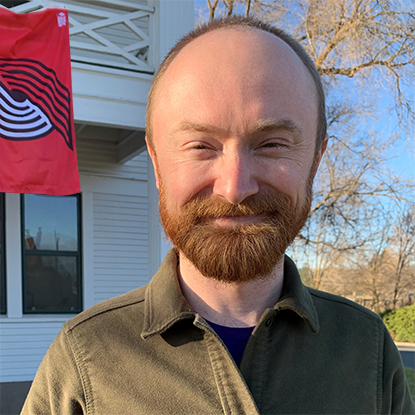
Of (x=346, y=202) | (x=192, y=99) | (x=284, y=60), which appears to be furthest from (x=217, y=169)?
(x=346, y=202)

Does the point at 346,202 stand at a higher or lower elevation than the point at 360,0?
lower

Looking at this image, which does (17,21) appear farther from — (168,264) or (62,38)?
(168,264)

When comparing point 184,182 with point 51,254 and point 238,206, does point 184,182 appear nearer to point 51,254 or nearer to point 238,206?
point 238,206

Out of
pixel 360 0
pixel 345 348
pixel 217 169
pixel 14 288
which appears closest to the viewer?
pixel 217 169

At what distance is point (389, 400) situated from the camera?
1272 millimetres

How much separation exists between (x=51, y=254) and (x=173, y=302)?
6.75 metres

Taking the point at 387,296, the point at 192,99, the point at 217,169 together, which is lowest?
the point at 387,296

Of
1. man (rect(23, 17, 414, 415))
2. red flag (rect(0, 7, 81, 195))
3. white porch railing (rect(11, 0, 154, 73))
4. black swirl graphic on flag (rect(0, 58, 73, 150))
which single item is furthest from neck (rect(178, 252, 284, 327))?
white porch railing (rect(11, 0, 154, 73))

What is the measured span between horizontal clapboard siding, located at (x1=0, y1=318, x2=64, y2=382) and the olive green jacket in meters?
6.41

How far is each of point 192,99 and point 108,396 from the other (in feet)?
2.38

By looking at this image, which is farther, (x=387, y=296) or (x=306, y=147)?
(x=387, y=296)

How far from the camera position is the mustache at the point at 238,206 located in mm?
1122

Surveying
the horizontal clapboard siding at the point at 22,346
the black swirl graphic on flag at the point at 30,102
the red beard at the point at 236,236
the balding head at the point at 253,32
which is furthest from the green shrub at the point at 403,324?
the red beard at the point at 236,236

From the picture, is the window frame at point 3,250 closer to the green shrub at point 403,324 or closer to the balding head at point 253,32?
the balding head at point 253,32
